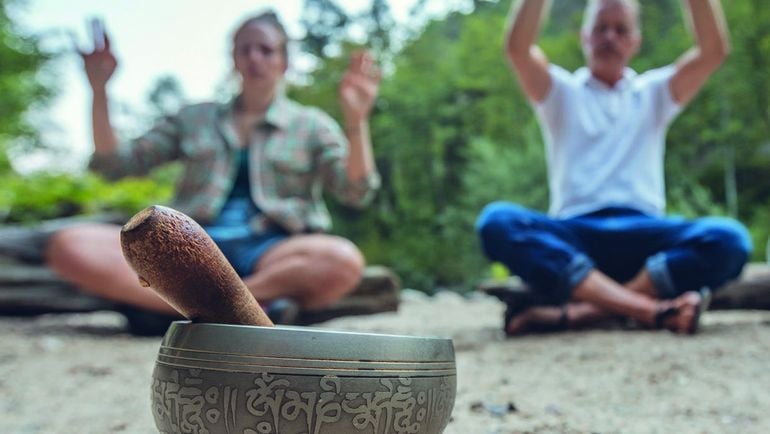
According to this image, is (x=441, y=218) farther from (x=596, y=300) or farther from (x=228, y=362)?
(x=228, y=362)

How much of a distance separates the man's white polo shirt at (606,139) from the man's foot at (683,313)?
47cm

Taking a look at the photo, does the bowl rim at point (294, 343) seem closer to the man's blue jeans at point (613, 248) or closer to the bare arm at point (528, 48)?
the man's blue jeans at point (613, 248)

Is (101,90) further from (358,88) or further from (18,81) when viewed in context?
(18,81)

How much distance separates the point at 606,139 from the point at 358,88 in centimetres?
117

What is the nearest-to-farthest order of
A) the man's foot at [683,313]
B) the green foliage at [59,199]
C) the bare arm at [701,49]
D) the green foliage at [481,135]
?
the man's foot at [683,313] → the bare arm at [701,49] → the green foliage at [59,199] → the green foliage at [481,135]

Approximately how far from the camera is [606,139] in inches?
129

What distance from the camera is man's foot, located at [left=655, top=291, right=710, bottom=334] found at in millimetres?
2873

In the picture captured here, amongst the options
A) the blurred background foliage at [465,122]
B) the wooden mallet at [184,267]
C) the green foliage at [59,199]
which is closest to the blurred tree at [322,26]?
the blurred background foliage at [465,122]

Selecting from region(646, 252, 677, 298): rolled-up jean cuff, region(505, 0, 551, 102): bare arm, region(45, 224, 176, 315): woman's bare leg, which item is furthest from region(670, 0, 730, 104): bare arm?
region(45, 224, 176, 315): woman's bare leg

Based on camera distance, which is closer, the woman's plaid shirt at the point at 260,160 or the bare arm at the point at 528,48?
the bare arm at the point at 528,48

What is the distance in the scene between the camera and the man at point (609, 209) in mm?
3025

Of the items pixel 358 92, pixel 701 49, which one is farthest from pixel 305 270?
pixel 701 49

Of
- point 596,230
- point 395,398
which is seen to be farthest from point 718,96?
point 395,398

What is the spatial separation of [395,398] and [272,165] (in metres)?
2.53
